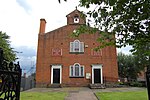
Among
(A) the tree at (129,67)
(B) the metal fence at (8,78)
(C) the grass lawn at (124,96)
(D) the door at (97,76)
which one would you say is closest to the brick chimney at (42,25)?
(D) the door at (97,76)

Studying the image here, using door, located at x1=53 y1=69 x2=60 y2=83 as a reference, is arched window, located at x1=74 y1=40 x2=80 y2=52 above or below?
above

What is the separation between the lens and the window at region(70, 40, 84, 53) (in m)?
27.8

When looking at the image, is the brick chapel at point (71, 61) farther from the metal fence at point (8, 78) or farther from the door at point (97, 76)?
the metal fence at point (8, 78)

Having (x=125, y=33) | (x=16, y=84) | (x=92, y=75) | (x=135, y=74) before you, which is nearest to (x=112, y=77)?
(x=92, y=75)

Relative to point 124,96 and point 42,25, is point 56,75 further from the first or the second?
point 124,96

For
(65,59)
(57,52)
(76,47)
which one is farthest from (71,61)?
(57,52)

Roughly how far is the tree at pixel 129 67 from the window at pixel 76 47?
15.1m

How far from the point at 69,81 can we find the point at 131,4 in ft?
75.8

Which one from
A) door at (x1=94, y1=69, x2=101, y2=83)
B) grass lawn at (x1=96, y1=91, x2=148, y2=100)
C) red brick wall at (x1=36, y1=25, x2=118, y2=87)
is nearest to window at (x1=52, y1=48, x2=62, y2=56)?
red brick wall at (x1=36, y1=25, x2=118, y2=87)

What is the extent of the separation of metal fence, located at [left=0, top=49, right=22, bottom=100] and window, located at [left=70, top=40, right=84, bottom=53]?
24104 millimetres

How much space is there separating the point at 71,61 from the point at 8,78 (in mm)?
24024

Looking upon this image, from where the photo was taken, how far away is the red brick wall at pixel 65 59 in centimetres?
2688

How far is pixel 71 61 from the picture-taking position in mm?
27359

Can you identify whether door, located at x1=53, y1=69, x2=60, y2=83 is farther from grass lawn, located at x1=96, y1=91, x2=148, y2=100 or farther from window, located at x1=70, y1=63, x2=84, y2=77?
grass lawn, located at x1=96, y1=91, x2=148, y2=100
